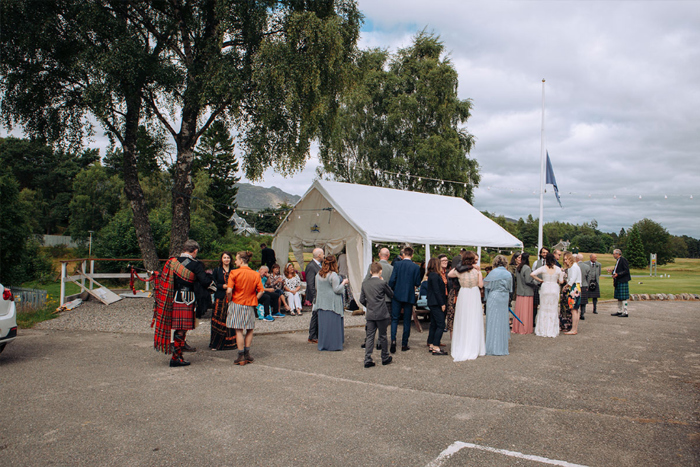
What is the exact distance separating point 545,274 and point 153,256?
10816mm

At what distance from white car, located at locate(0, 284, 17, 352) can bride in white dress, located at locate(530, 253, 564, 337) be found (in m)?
9.01

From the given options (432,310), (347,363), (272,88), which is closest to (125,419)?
(347,363)

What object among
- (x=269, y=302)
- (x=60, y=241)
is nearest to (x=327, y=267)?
(x=269, y=302)

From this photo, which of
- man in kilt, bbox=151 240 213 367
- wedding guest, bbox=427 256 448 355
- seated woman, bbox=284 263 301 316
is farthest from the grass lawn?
man in kilt, bbox=151 240 213 367

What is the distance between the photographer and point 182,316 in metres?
6.72

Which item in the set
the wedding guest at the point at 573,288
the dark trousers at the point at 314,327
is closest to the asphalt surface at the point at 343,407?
the dark trousers at the point at 314,327

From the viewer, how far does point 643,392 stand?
18.5 ft

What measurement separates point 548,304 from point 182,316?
6959 millimetres

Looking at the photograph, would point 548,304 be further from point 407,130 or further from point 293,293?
point 407,130

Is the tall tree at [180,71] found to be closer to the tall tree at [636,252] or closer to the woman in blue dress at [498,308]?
the woman in blue dress at [498,308]

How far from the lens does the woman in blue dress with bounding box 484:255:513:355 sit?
7.87m

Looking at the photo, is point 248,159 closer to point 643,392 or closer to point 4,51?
point 4,51

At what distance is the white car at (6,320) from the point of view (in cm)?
661

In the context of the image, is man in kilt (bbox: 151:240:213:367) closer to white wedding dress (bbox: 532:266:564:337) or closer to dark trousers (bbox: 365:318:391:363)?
dark trousers (bbox: 365:318:391:363)
